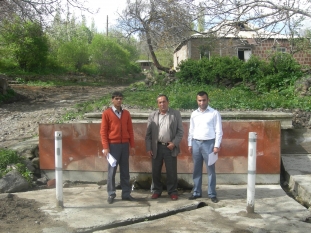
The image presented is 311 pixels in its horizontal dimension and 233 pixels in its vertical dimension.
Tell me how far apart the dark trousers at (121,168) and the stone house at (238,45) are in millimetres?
5893

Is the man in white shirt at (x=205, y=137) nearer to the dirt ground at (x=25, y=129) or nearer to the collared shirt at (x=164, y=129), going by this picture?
the collared shirt at (x=164, y=129)

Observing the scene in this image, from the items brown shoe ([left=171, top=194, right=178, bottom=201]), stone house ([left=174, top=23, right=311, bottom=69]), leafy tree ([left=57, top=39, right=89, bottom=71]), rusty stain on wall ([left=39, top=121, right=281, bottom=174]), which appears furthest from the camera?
leafy tree ([left=57, top=39, right=89, bottom=71])

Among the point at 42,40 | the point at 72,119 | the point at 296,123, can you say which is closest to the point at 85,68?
the point at 42,40

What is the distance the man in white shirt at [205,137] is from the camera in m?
5.94

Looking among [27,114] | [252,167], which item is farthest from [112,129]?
[27,114]

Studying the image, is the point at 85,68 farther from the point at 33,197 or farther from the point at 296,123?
the point at 33,197

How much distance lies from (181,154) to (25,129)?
5.52 meters

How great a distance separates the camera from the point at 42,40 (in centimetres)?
2909

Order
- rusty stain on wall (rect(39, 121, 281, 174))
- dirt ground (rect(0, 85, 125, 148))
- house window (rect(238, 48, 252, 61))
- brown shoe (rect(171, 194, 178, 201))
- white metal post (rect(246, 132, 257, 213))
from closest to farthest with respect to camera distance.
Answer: white metal post (rect(246, 132, 257, 213)) → brown shoe (rect(171, 194, 178, 201)) → rusty stain on wall (rect(39, 121, 281, 174)) → dirt ground (rect(0, 85, 125, 148)) → house window (rect(238, 48, 252, 61))

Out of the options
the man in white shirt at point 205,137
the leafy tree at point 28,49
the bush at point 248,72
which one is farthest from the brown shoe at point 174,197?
the leafy tree at point 28,49

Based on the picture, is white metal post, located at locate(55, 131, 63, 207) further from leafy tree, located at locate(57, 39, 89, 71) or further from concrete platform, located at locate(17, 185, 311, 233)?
leafy tree, located at locate(57, 39, 89, 71)

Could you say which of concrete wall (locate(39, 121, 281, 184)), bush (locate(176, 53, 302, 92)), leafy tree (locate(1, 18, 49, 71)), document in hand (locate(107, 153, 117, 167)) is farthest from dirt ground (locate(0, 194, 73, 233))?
leafy tree (locate(1, 18, 49, 71))

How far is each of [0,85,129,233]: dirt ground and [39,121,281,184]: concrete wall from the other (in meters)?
1.55

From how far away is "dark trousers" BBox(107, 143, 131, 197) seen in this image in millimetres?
5902
